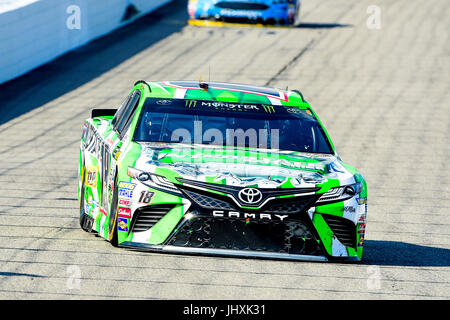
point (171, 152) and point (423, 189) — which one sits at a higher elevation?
point (171, 152)

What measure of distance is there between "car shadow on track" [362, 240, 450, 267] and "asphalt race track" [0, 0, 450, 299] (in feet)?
0.06

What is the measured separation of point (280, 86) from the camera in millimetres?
17469

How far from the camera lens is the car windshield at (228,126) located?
7656 mm

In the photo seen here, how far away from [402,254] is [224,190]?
206cm

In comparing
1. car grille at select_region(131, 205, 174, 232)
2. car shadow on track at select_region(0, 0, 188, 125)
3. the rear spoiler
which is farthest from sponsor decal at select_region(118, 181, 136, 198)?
car shadow on track at select_region(0, 0, 188, 125)

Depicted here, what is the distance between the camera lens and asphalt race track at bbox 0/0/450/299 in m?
6.25

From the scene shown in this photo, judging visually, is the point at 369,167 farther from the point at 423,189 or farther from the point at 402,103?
the point at 402,103

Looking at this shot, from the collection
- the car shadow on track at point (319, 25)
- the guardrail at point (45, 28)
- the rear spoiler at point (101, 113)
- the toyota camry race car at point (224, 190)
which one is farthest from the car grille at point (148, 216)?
the car shadow on track at point (319, 25)

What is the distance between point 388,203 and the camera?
34.9ft

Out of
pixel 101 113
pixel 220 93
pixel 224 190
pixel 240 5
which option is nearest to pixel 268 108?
pixel 220 93

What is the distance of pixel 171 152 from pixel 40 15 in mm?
11932

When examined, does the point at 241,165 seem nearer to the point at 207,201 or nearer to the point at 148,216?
the point at 207,201

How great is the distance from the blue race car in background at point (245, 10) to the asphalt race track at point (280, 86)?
0.56 meters
